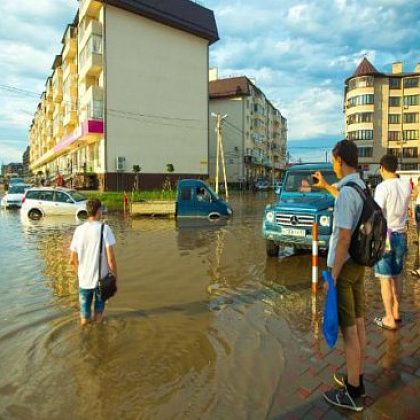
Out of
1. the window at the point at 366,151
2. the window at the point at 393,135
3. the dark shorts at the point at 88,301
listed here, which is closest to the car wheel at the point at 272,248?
the dark shorts at the point at 88,301

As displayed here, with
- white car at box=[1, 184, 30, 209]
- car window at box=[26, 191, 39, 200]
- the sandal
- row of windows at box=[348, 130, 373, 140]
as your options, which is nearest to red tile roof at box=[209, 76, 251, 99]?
row of windows at box=[348, 130, 373, 140]

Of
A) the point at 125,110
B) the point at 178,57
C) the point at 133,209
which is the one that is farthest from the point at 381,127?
the point at 133,209

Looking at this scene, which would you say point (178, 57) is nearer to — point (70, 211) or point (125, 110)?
point (125, 110)

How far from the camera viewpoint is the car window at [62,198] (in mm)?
21172

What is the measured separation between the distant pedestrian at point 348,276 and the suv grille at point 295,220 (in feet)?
18.8

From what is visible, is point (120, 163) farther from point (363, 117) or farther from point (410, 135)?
point (410, 135)

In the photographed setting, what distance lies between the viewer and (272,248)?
10602 mm

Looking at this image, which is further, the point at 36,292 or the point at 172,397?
the point at 36,292

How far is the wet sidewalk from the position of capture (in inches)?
138

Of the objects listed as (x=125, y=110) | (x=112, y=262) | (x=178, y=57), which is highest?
(x=178, y=57)

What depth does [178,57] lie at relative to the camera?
43469mm

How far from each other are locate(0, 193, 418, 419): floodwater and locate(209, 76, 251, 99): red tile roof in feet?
201

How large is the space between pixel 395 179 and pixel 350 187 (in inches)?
84.3

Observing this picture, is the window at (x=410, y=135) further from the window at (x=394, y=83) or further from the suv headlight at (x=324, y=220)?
the suv headlight at (x=324, y=220)
